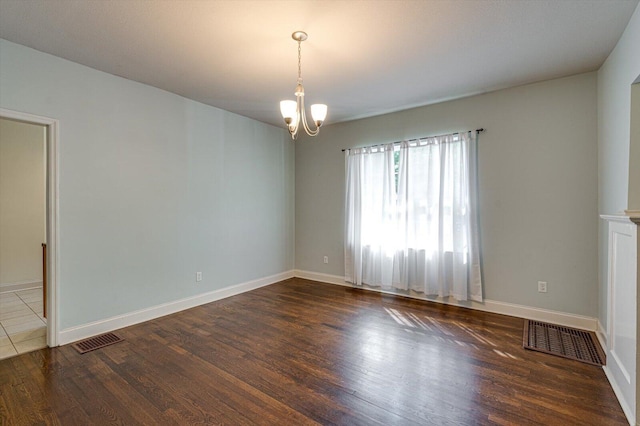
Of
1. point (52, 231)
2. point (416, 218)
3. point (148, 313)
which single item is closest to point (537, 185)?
point (416, 218)

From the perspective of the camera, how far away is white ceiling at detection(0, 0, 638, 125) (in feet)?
7.03

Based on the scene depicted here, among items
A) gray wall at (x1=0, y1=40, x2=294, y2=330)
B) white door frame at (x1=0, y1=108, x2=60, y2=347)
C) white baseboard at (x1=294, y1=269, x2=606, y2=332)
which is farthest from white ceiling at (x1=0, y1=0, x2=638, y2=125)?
white baseboard at (x1=294, y1=269, x2=606, y2=332)

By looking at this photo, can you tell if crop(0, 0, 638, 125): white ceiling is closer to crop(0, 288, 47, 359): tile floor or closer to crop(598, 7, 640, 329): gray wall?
crop(598, 7, 640, 329): gray wall

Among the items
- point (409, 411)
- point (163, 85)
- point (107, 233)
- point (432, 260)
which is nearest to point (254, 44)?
point (163, 85)

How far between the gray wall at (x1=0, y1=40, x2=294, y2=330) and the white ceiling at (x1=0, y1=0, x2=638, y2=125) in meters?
0.27

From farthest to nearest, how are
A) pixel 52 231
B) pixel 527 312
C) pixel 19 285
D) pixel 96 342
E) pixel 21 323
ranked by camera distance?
1. pixel 19 285
2. pixel 527 312
3. pixel 21 323
4. pixel 96 342
5. pixel 52 231

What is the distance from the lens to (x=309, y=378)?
7.51ft

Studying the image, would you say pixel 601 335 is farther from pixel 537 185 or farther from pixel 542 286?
pixel 537 185

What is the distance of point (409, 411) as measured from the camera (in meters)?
1.92

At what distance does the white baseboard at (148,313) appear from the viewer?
9.68 feet

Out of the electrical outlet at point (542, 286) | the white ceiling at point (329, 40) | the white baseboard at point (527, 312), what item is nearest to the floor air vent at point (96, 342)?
the white ceiling at point (329, 40)

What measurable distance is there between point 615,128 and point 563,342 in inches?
80.0

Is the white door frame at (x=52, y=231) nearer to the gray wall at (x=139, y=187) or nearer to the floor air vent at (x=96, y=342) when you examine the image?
the gray wall at (x=139, y=187)

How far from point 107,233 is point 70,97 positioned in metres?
1.40
